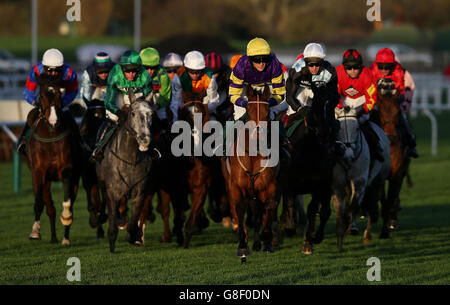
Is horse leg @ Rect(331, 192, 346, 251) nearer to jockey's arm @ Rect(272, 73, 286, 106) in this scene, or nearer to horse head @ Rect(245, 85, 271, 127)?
jockey's arm @ Rect(272, 73, 286, 106)

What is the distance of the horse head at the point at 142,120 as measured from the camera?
9.62 m

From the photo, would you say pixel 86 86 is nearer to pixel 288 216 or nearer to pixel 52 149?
pixel 52 149

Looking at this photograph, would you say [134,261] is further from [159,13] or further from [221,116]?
[159,13]

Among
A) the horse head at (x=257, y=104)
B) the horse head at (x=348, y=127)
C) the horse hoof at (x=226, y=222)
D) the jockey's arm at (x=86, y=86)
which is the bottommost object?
the horse hoof at (x=226, y=222)

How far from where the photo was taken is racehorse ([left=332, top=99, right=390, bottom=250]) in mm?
10383

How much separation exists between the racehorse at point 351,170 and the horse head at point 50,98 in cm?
291

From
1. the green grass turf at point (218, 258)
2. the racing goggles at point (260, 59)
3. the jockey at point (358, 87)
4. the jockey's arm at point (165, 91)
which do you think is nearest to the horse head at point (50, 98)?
the jockey's arm at point (165, 91)

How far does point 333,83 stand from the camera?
1005cm

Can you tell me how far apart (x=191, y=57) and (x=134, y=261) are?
8.41 ft

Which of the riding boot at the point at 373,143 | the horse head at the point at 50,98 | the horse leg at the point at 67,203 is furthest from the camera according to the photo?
the riding boot at the point at 373,143

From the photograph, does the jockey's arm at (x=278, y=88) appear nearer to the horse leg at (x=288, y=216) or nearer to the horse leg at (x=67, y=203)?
the horse leg at (x=288, y=216)

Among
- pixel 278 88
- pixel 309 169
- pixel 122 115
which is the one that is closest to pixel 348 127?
pixel 309 169
